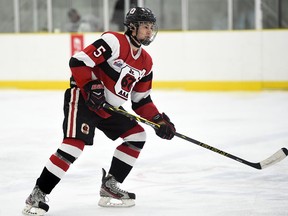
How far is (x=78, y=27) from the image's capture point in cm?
1039

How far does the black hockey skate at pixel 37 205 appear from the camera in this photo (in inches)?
115

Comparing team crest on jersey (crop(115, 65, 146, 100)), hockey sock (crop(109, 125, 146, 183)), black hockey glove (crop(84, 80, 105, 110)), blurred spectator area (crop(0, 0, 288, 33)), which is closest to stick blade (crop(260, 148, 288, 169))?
hockey sock (crop(109, 125, 146, 183))

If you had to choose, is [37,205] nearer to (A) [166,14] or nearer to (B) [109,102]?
(B) [109,102]

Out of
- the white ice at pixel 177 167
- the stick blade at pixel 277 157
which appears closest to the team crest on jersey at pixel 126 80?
the white ice at pixel 177 167

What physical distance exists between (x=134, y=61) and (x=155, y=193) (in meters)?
0.73

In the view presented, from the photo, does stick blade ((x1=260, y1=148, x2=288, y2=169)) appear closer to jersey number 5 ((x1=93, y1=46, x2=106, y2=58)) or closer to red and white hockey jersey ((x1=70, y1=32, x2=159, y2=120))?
red and white hockey jersey ((x1=70, y1=32, x2=159, y2=120))

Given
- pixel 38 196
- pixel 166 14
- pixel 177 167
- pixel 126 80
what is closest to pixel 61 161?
pixel 38 196

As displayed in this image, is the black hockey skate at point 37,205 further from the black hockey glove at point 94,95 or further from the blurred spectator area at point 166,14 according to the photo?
the blurred spectator area at point 166,14

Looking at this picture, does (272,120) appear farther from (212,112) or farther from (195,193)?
(195,193)

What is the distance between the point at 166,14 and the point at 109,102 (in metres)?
7.34

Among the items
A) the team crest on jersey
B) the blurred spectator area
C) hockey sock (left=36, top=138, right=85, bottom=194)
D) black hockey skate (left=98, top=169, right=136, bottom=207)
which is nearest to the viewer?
hockey sock (left=36, top=138, right=85, bottom=194)

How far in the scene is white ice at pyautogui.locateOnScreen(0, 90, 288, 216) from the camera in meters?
3.13

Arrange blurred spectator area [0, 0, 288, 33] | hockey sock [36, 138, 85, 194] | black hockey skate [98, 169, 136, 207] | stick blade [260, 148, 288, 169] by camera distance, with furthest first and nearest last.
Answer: blurred spectator area [0, 0, 288, 33] → stick blade [260, 148, 288, 169] → black hockey skate [98, 169, 136, 207] → hockey sock [36, 138, 85, 194]

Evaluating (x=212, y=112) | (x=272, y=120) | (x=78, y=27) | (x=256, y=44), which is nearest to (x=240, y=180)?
(x=272, y=120)
